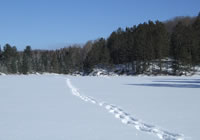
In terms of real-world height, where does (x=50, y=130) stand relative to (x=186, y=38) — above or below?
below

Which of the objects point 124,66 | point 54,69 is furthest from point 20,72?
point 124,66

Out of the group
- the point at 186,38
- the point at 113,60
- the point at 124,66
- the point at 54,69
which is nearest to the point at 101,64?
the point at 113,60

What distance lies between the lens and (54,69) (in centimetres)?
9812

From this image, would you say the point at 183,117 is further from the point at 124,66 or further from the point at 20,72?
the point at 20,72

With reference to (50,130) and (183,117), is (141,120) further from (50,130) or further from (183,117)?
(50,130)

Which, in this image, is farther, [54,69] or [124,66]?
[54,69]

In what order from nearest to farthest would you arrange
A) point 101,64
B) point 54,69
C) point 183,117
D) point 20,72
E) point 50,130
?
point 50,130
point 183,117
point 101,64
point 20,72
point 54,69

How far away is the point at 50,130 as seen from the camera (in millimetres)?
5938

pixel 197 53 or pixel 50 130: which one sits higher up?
pixel 197 53

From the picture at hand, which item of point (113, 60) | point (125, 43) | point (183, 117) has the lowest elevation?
point (183, 117)

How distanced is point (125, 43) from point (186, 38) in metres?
17.6

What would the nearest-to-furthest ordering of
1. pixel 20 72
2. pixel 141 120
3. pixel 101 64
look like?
pixel 141 120 → pixel 101 64 → pixel 20 72

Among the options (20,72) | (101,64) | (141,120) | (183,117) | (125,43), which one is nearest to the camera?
(141,120)

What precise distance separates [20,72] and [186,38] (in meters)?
61.4
